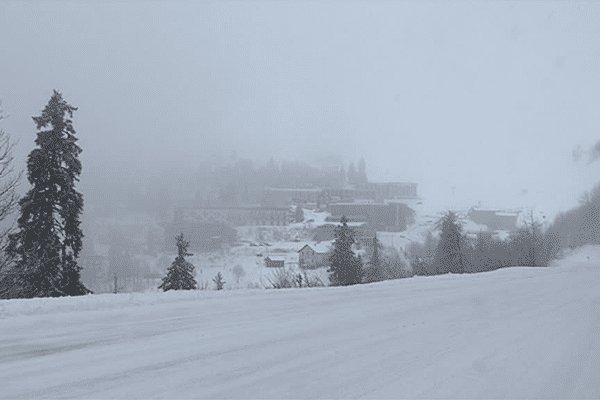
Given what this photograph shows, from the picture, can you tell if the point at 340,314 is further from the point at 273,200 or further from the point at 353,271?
the point at 273,200

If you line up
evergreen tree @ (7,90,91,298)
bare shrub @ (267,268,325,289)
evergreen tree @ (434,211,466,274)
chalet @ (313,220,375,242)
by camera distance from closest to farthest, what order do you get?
bare shrub @ (267,268,325,289)
evergreen tree @ (7,90,91,298)
evergreen tree @ (434,211,466,274)
chalet @ (313,220,375,242)

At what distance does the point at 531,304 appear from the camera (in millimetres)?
9766

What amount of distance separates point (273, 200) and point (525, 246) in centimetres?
6528

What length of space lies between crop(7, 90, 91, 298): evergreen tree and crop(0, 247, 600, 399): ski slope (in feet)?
43.4

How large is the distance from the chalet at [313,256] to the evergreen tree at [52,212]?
29321 millimetres

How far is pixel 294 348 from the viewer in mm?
5754

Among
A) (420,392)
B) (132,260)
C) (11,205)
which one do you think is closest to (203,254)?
(132,260)

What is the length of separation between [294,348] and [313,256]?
49410mm

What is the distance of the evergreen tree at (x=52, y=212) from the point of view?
20.2m

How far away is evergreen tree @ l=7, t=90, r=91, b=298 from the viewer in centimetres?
2017

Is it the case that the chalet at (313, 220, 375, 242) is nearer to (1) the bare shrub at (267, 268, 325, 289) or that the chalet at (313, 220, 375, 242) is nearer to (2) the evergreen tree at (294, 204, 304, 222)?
(2) the evergreen tree at (294, 204, 304, 222)

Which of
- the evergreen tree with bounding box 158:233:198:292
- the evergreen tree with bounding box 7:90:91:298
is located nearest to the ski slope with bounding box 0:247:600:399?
the evergreen tree with bounding box 7:90:91:298

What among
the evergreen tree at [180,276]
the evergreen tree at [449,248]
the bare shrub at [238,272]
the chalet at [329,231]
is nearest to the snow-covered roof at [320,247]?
the chalet at [329,231]

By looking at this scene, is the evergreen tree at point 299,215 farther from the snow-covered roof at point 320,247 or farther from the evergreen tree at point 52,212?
the evergreen tree at point 52,212
